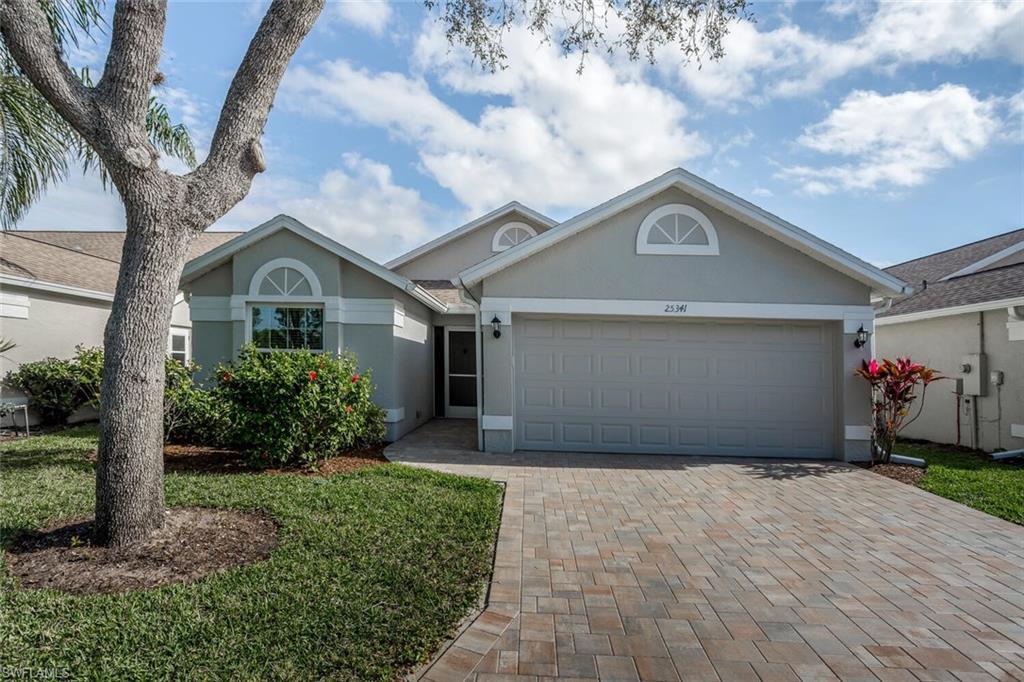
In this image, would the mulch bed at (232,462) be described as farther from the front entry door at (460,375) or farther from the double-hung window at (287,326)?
the front entry door at (460,375)

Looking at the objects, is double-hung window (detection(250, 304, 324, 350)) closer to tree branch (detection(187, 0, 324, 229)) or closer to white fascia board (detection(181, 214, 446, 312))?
white fascia board (detection(181, 214, 446, 312))

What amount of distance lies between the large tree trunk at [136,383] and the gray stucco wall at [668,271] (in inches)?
213

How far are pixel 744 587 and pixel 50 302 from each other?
49.8ft

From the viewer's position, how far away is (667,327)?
31.0ft

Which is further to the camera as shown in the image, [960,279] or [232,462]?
A: [960,279]

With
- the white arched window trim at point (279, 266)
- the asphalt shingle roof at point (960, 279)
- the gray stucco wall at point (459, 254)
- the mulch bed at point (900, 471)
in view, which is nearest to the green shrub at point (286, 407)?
the white arched window trim at point (279, 266)

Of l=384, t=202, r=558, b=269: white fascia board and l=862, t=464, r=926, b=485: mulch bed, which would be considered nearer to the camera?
l=862, t=464, r=926, b=485: mulch bed

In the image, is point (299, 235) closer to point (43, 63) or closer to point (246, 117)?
point (246, 117)

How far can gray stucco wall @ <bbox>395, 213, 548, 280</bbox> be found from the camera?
1540cm

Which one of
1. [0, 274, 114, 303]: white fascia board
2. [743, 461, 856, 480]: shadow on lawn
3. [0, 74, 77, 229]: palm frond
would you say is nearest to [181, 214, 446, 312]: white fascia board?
[0, 74, 77, 229]: palm frond

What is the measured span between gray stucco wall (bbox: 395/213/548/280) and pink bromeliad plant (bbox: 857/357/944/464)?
9.37m

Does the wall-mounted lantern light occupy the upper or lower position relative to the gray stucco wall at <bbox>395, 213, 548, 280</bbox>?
lower

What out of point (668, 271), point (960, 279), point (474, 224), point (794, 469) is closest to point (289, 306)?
point (474, 224)

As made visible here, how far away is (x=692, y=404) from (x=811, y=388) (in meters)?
2.16
